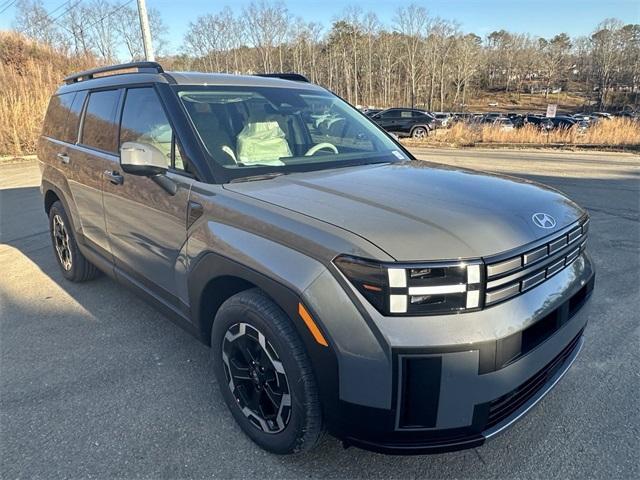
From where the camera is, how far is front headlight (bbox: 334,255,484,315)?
66.0 inches

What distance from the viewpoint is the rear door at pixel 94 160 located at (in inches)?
133

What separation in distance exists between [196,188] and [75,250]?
2.48 metres

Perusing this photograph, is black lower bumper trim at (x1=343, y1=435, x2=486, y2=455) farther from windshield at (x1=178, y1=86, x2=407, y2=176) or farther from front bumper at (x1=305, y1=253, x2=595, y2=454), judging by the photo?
windshield at (x1=178, y1=86, x2=407, y2=176)

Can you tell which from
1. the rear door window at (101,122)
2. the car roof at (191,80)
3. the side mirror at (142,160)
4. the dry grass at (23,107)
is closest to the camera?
the side mirror at (142,160)

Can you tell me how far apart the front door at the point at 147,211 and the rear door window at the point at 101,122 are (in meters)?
0.17

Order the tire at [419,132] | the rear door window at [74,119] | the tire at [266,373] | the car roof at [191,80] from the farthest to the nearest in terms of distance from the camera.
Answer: the tire at [419,132] → the rear door window at [74,119] → the car roof at [191,80] → the tire at [266,373]

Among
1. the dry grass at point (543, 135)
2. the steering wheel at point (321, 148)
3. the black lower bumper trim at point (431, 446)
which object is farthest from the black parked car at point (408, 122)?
the black lower bumper trim at point (431, 446)

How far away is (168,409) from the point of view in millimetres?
2631

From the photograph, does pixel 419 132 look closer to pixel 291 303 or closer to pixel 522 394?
pixel 522 394

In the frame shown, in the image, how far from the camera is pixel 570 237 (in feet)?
7.14

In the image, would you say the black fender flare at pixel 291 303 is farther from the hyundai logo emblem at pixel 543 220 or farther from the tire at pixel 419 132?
the tire at pixel 419 132

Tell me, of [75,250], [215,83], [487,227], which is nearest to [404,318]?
[487,227]

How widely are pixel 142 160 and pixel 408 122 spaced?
24755mm

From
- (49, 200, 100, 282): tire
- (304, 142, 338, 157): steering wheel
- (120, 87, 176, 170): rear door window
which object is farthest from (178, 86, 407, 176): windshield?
(49, 200, 100, 282): tire
